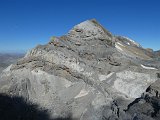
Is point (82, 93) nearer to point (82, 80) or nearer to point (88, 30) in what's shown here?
point (82, 80)

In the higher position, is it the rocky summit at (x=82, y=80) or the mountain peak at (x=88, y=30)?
the mountain peak at (x=88, y=30)

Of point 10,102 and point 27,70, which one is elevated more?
point 27,70

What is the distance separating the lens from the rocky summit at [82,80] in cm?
2741

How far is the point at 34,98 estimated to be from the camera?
2900cm

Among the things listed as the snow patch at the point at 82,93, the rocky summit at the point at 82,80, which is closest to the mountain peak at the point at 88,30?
the rocky summit at the point at 82,80

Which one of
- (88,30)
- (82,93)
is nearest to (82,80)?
(82,93)

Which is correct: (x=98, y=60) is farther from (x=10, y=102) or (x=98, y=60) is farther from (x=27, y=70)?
(x=10, y=102)

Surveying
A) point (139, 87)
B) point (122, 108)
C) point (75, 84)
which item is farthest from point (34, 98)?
point (139, 87)

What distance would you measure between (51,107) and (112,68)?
869cm

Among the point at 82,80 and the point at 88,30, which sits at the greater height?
the point at 88,30

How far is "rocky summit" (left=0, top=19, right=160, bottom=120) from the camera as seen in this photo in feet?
89.9

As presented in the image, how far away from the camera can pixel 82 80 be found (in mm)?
30344

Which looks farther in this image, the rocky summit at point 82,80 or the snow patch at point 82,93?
the snow patch at point 82,93

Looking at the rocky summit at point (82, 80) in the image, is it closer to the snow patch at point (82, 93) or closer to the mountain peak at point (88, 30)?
the snow patch at point (82, 93)
